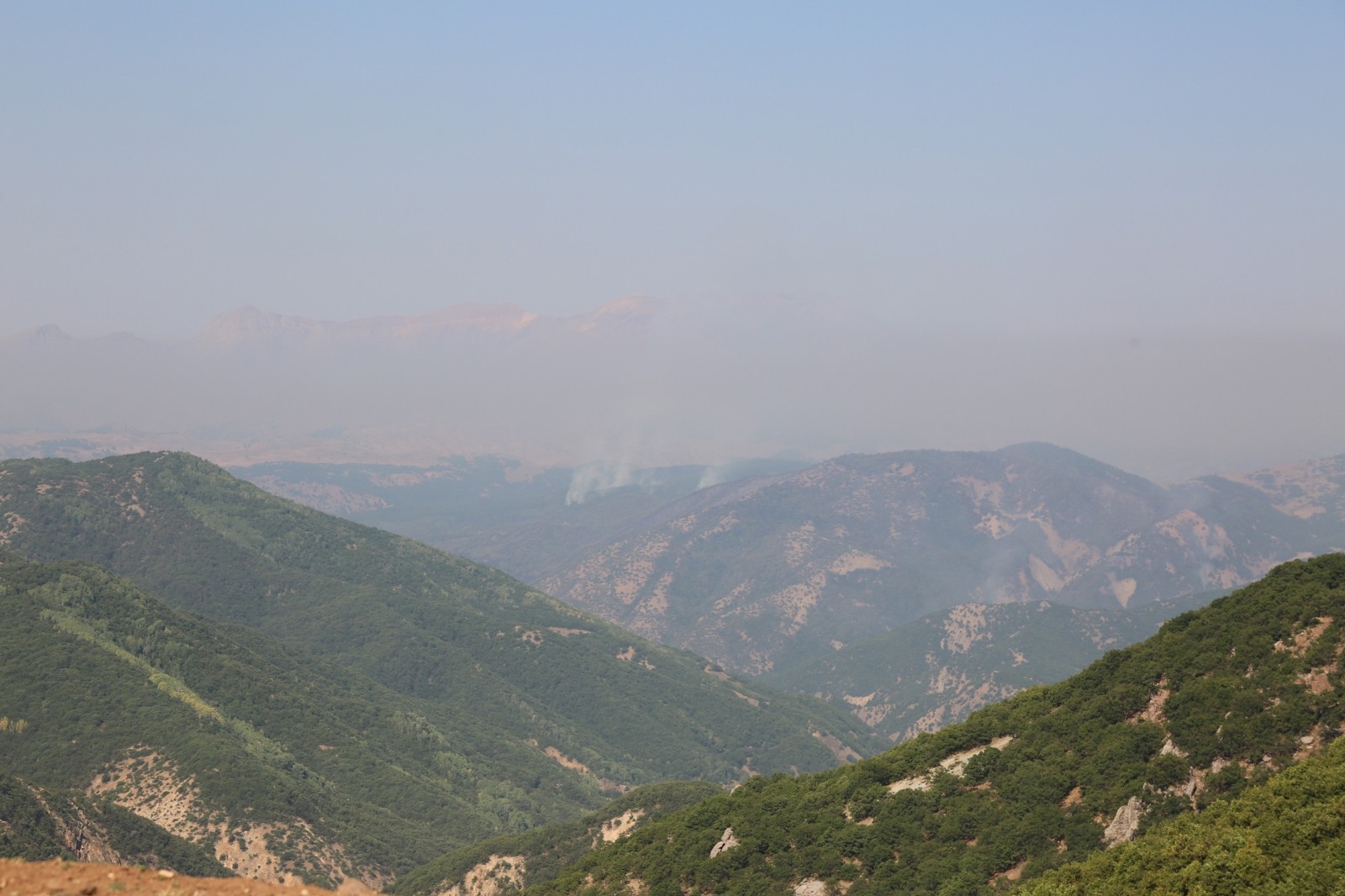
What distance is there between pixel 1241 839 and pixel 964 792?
34734mm

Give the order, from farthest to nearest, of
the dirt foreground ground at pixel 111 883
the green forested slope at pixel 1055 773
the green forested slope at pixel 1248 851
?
the green forested slope at pixel 1055 773, the green forested slope at pixel 1248 851, the dirt foreground ground at pixel 111 883

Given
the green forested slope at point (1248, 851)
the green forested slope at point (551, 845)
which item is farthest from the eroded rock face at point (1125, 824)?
the green forested slope at point (551, 845)

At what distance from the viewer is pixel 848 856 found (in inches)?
3241

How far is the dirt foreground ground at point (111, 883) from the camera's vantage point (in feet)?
132

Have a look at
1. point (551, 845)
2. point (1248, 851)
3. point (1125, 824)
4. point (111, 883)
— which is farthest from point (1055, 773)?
point (551, 845)

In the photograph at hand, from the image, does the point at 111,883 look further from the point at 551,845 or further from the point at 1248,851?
the point at 551,845

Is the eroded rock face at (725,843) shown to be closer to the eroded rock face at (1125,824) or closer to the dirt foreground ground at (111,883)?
the eroded rock face at (1125,824)

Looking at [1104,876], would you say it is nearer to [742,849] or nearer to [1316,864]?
[1316,864]

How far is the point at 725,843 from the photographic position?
90688mm

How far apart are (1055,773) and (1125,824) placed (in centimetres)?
864

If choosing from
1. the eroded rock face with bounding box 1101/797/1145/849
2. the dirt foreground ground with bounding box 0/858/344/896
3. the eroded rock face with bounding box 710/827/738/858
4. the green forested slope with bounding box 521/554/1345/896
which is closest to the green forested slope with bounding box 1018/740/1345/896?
the green forested slope with bounding box 521/554/1345/896

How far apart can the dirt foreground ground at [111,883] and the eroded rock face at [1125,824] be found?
51516mm

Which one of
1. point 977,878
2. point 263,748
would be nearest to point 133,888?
point 977,878

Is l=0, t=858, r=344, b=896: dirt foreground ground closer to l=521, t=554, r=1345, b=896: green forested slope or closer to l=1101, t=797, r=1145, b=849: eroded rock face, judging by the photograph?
l=521, t=554, r=1345, b=896: green forested slope
